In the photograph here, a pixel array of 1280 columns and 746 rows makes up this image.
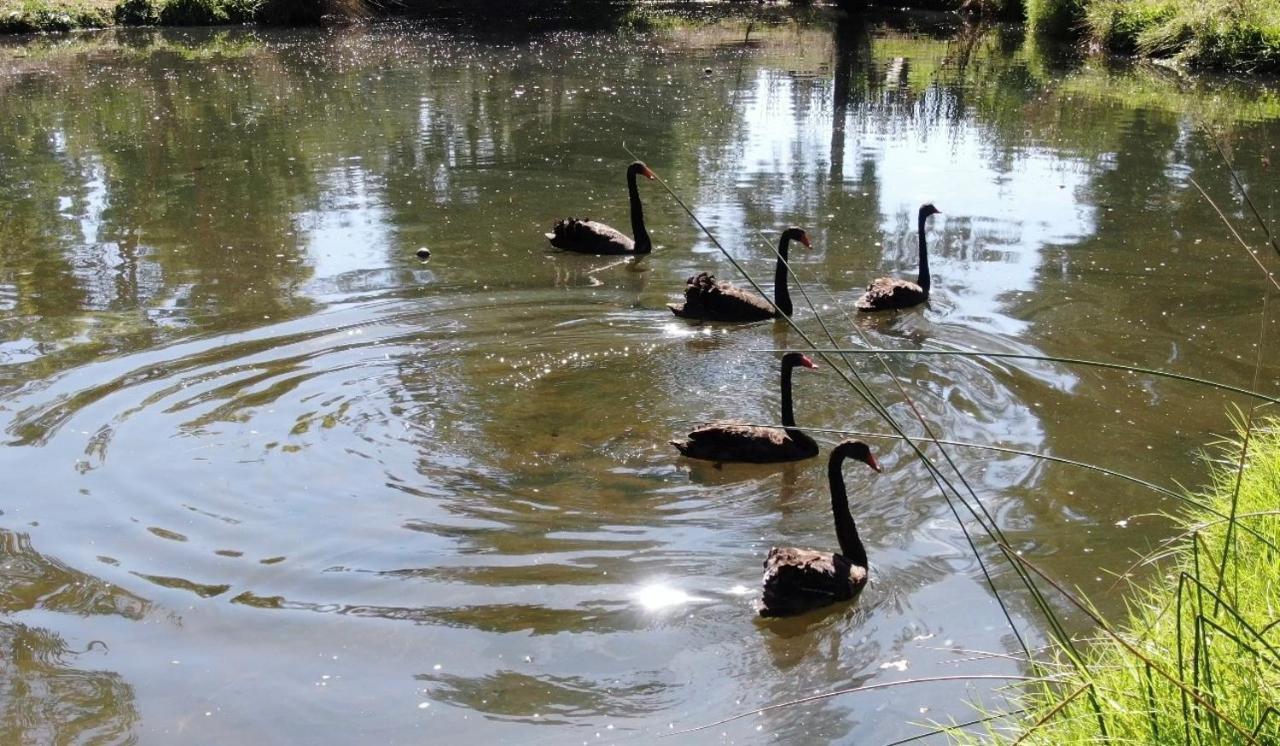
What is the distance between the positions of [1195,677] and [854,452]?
10.3 feet

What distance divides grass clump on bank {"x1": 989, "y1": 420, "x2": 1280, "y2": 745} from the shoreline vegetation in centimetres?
2134

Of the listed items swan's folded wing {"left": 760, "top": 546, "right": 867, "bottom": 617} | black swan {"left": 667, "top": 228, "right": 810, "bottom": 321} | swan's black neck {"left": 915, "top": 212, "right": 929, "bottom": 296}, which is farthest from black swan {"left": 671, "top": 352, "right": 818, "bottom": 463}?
swan's black neck {"left": 915, "top": 212, "right": 929, "bottom": 296}

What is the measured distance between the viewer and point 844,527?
211 inches

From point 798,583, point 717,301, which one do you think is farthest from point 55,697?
point 717,301

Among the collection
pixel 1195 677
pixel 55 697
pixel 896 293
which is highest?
pixel 1195 677

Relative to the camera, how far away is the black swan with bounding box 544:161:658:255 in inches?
411

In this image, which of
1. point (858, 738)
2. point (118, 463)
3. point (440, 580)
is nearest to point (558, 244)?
point (118, 463)

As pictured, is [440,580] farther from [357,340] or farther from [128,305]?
[128,305]

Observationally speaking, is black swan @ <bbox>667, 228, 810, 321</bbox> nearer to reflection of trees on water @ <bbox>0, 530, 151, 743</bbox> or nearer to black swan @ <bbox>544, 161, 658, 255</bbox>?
black swan @ <bbox>544, 161, 658, 255</bbox>

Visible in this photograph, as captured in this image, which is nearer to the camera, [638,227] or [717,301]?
[717,301]

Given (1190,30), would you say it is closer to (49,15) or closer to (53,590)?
(53,590)

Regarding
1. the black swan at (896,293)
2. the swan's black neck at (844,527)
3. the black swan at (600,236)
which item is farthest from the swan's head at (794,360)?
the black swan at (600,236)

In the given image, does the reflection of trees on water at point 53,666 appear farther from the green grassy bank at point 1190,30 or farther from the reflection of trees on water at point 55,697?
the green grassy bank at point 1190,30

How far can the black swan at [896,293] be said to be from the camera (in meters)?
8.89
